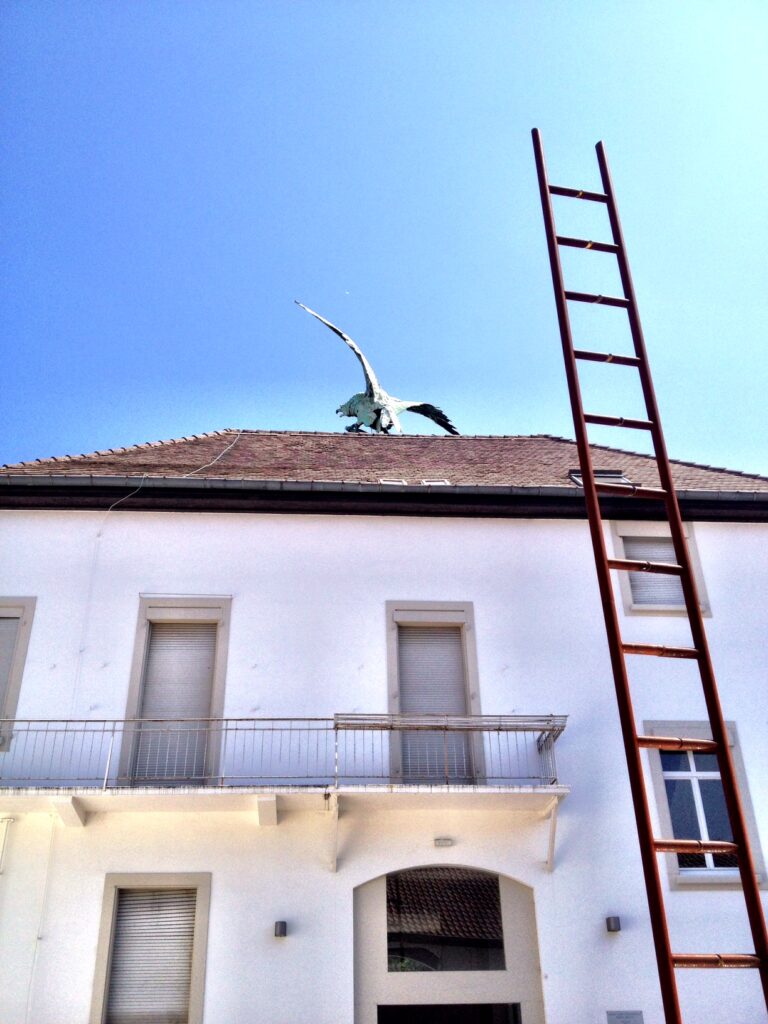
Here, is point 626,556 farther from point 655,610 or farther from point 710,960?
point 710,960

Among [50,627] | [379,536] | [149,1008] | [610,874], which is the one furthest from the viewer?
[379,536]

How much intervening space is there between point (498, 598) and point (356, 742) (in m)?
2.53

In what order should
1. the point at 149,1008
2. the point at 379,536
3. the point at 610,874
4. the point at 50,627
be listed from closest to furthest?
the point at 149,1008 < the point at 610,874 < the point at 50,627 < the point at 379,536

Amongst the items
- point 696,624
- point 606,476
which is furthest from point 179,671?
point 606,476

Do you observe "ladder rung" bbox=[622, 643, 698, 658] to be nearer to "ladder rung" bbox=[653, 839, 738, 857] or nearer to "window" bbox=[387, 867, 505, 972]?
"ladder rung" bbox=[653, 839, 738, 857]

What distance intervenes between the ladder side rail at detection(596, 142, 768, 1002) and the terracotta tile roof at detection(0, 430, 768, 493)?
11.7ft

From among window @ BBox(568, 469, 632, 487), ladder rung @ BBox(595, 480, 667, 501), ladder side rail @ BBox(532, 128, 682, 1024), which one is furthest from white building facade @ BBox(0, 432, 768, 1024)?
ladder rung @ BBox(595, 480, 667, 501)

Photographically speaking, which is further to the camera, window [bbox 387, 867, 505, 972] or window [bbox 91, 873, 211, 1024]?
window [bbox 387, 867, 505, 972]

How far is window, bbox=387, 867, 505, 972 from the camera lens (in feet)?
37.0

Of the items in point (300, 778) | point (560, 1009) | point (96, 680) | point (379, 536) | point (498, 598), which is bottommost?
point (560, 1009)

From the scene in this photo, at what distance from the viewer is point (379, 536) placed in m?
13.4

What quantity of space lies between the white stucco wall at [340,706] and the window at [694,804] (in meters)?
0.16

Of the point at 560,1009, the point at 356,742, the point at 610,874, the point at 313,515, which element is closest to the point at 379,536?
the point at 313,515

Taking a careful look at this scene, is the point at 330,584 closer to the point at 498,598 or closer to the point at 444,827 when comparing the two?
the point at 498,598
